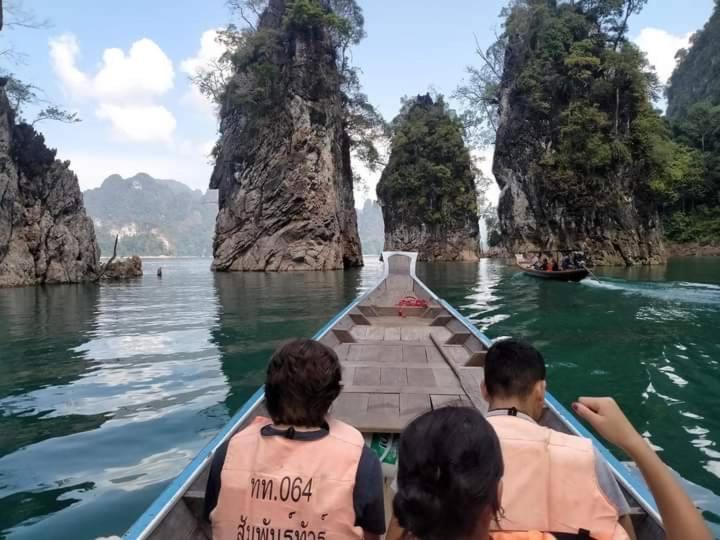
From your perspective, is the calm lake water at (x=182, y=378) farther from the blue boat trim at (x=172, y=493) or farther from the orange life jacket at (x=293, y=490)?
the orange life jacket at (x=293, y=490)

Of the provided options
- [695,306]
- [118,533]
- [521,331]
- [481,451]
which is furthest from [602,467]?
[695,306]

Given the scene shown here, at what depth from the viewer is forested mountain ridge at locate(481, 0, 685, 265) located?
31.0 metres

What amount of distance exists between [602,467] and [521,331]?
8365mm

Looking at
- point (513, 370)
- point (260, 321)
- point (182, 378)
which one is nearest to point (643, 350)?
point (182, 378)

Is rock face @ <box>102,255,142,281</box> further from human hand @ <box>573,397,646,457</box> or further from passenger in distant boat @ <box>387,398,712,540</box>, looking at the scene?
passenger in distant boat @ <box>387,398,712,540</box>

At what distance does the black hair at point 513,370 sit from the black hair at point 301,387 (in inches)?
29.2

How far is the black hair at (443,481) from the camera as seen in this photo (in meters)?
1.04

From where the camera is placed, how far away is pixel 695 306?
41.4 feet

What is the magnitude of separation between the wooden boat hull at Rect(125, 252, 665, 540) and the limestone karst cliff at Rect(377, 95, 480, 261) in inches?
1519

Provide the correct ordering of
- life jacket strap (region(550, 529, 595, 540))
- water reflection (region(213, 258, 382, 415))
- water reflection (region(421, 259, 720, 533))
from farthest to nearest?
water reflection (region(213, 258, 382, 415)) < water reflection (region(421, 259, 720, 533)) < life jacket strap (region(550, 529, 595, 540))

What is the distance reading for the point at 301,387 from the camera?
1.79 metres

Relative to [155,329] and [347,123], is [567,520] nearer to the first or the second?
[155,329]

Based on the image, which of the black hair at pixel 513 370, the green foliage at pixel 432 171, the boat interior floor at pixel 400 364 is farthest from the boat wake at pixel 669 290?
the green foliage at pixel 432 171

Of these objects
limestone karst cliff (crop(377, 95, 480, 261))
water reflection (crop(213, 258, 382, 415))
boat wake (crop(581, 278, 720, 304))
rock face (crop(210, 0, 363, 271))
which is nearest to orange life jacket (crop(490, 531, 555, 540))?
water reflection (crop(213, 258, 382, 415))
